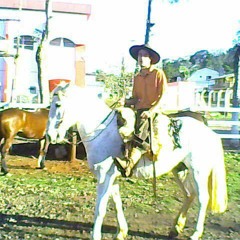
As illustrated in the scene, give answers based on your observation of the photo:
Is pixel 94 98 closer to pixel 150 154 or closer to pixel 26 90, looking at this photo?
pixel 150 154

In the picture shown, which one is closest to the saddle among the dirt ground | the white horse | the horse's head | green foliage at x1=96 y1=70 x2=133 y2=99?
the white horse

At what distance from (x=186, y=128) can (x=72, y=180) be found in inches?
159

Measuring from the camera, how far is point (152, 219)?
657 centimetres

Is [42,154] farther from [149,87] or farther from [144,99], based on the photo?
[149,87]

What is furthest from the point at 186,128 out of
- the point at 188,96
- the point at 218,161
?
the point at 188,96

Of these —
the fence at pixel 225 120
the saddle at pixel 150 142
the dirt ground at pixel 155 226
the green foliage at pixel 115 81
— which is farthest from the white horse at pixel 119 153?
the green foliage at pixel 115 81

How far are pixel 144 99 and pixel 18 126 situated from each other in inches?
234

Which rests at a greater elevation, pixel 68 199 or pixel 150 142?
pixel 150 142

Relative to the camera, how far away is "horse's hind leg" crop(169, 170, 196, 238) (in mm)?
5887

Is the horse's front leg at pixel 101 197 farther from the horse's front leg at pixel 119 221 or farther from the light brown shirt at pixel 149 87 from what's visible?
the light brown shirt at pixel 149 87

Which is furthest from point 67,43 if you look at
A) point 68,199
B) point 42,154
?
point 68,199

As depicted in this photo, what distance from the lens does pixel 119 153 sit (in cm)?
543

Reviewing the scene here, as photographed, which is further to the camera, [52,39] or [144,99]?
[52,39]

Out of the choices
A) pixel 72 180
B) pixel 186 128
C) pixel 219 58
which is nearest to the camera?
pixel 186 128
